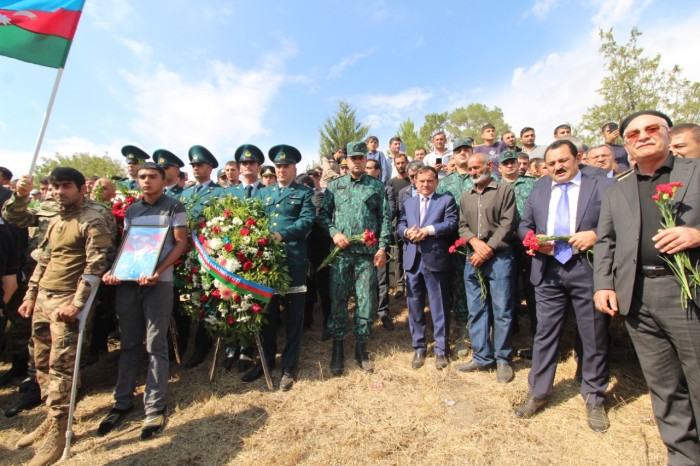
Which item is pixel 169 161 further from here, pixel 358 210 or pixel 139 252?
pixel 358 210

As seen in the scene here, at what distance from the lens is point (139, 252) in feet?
12.1

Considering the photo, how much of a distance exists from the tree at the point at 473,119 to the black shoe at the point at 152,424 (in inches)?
1650

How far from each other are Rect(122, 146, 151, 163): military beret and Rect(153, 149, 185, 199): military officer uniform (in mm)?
519

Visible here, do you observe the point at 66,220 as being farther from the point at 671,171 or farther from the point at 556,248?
the point at 671,171

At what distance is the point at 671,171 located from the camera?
2611mm

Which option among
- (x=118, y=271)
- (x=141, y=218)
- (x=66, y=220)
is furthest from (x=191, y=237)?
(x=66, y=220)

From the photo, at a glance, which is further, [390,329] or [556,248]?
[390,329]

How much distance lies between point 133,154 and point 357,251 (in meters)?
4.40

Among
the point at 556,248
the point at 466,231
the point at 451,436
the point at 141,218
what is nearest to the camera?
the point at 451,436

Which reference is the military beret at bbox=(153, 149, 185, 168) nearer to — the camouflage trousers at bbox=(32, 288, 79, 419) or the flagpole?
the flagpole

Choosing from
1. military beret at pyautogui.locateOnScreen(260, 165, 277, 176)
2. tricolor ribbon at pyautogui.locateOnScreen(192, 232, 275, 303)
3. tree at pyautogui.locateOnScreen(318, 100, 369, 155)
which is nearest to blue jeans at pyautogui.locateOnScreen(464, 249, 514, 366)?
tricolor ribbon at pyautogui.locateOnScreen(192, 232, 275, 303)

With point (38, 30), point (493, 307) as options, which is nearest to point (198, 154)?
point (38, 30)

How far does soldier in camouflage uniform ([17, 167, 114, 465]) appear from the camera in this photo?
3.40 meters

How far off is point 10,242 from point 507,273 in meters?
A: 5.46
